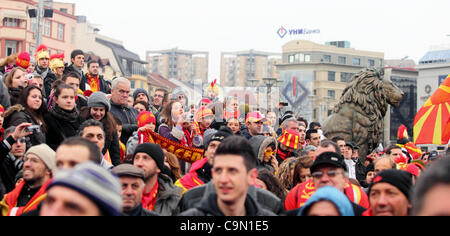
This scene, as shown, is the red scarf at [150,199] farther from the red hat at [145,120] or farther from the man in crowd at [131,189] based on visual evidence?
the red hat at [145,120]

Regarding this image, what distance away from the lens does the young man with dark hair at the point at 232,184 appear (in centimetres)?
484

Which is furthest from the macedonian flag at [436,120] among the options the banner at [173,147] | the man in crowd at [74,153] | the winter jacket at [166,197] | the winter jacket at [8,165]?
the man in crowd at [74,153]

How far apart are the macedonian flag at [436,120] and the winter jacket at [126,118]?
525 centimetres

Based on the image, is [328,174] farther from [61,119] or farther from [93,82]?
[93,82]

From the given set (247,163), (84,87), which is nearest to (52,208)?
(247,163)

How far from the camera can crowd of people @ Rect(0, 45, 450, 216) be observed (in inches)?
131

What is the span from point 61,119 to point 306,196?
10.8 ft

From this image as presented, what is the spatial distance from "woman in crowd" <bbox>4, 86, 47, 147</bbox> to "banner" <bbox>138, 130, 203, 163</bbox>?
132cm

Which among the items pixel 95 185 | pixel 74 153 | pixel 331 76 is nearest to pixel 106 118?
pixel 74 153

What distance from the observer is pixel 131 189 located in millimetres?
5848
